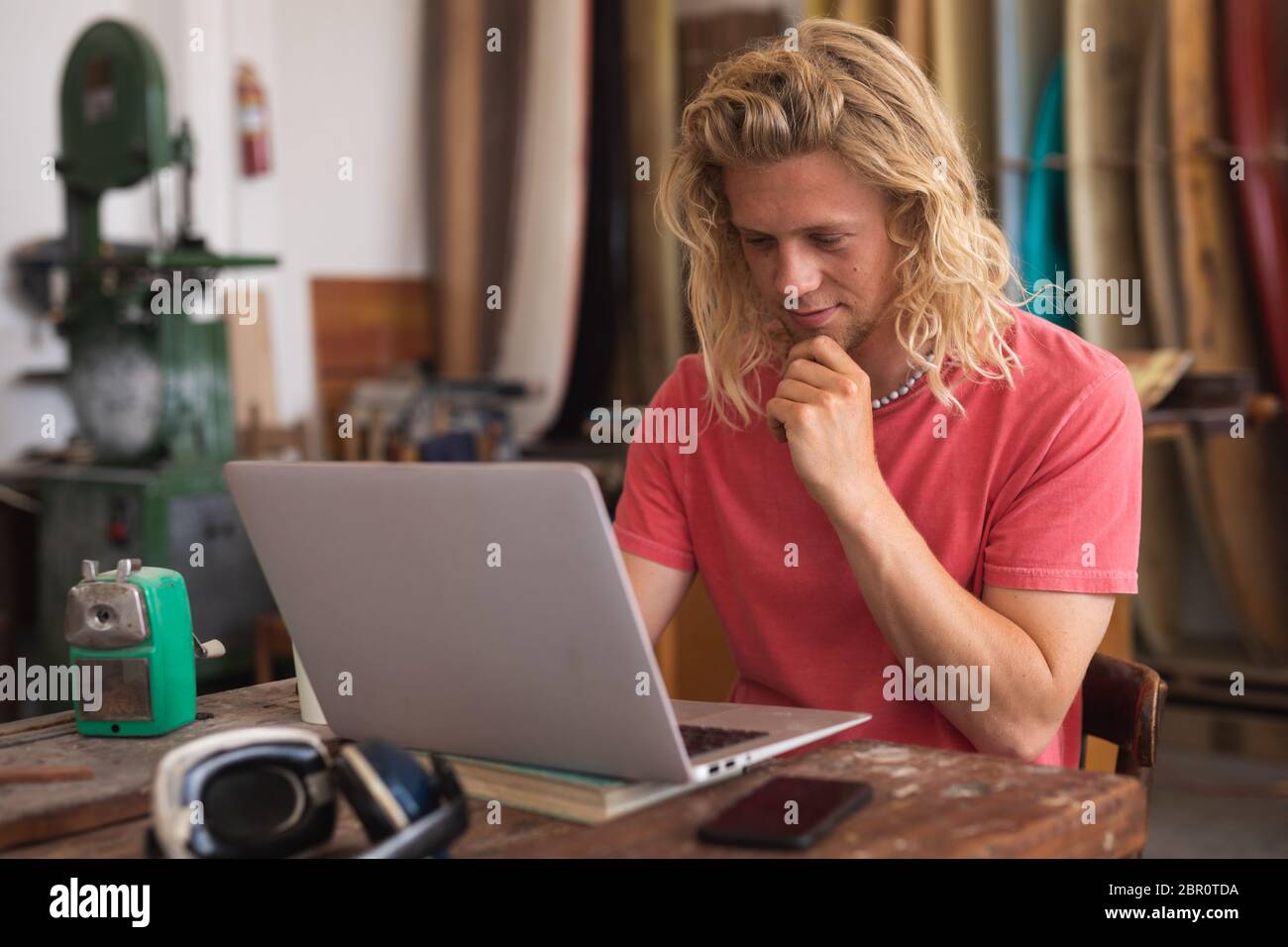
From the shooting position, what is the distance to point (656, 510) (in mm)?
1741

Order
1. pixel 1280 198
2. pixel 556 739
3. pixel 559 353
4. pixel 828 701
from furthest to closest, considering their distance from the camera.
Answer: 1. pixel 559 353
2. pixel 1280 198
3. pixel 828 701
4. pixel 556 739

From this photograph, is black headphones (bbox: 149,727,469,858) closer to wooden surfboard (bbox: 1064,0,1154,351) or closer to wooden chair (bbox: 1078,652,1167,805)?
wooden chair (bbox: 1078,652,1167,805)

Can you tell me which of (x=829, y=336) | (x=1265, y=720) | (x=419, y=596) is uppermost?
(x=829, y=336)

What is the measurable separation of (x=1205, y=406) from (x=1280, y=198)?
0.84 meters

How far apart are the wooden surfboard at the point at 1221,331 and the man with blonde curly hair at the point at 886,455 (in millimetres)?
2272

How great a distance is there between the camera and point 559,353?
4574 millimetres

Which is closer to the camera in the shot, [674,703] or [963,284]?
[674,703]

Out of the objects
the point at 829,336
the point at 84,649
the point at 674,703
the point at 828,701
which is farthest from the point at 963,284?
the point at 84,649

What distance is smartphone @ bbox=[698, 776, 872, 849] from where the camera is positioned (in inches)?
37.9

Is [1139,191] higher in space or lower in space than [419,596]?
higher

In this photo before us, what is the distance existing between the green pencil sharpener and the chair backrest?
0.93 m

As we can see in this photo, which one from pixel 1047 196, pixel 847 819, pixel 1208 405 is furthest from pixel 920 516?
pixel 1047 196
